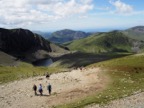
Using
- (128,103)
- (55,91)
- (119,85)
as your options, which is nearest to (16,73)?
(55,91)

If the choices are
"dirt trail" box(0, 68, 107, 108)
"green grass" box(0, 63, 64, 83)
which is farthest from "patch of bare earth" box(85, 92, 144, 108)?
"green grass" box(0, 63, 64, 83)

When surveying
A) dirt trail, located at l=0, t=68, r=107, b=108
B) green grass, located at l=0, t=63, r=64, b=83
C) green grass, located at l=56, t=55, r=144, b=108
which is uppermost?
green grass, located at l=56, t=55, r=144, b=108

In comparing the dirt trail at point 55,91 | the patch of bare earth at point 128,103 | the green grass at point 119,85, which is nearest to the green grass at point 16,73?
the dirt trail at point 55,91

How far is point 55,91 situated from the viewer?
237ft

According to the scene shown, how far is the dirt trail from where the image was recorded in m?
62.0

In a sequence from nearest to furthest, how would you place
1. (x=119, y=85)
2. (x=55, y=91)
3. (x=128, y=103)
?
(x=128, y=103), (x=119, y=85), (x=55, y=91)

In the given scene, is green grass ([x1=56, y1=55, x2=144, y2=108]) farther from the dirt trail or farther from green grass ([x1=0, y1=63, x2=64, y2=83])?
green grass ([x1=0, y1=63, x2=64, y2=83])

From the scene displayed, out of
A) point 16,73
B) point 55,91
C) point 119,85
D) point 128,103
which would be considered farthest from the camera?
point 16,73

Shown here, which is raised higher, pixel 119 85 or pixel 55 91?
pixel 119 85

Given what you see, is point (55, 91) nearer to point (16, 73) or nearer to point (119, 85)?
point (119, 85)

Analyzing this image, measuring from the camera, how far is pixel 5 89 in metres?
81.2

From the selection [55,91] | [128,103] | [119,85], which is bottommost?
[55,91]

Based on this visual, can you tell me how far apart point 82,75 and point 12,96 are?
2660cm

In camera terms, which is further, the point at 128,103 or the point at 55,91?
the point at 55,91
